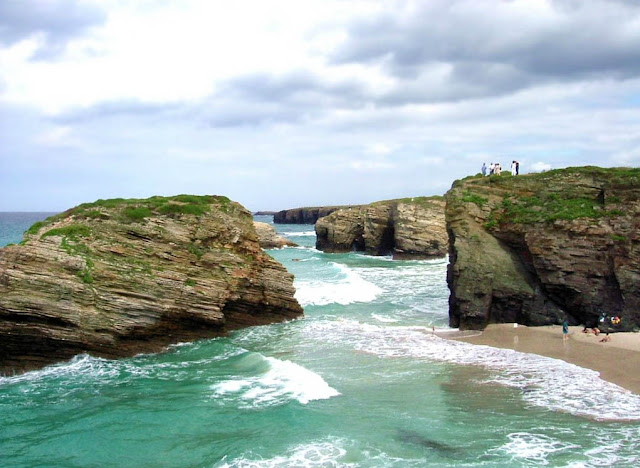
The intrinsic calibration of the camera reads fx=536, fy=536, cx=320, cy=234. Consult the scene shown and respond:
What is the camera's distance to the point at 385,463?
478 inches

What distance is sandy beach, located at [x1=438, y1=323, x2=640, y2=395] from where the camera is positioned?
18.0m

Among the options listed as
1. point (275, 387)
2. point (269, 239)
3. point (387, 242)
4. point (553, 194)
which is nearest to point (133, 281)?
point (275, 387)

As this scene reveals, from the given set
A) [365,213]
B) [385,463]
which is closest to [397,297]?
[385,463]

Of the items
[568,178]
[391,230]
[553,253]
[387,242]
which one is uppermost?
[568,178]

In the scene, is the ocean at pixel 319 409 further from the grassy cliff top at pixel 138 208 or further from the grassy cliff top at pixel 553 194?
the grassy cliff top at pixel 553 194

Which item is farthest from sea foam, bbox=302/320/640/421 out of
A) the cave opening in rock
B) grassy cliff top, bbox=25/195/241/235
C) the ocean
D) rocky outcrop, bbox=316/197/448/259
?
the cave opening in rock

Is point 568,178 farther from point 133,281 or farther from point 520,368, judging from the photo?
point 133,281

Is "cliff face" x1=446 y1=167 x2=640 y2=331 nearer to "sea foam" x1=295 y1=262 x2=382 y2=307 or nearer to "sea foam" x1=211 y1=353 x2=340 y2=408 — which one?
"sea foam" x1=211 y1=353 x2=340 y2=408

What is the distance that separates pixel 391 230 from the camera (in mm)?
66312

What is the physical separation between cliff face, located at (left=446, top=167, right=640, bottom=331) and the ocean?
3762 millimetres

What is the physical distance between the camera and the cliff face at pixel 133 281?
753 inches

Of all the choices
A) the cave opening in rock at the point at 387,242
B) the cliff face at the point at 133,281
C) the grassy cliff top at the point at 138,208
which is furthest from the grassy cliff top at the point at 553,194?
the cave opening in rock at the point at 387,242

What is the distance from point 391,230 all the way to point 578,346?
149 ft

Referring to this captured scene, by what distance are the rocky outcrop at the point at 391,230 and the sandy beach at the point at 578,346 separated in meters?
36.9
